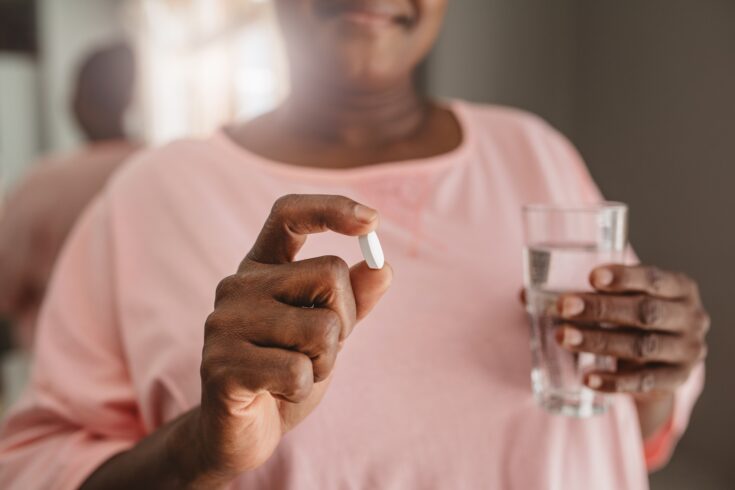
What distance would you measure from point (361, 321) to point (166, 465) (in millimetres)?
155

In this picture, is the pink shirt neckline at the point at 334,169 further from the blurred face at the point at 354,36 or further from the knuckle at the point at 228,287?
the knuckle at the point at 228,287

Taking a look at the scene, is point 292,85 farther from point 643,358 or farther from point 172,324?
point 643,358

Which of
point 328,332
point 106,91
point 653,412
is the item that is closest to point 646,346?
point 653,412

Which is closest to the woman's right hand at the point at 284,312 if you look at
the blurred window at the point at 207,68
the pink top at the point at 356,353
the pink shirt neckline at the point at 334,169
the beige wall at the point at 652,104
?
the pink top at the point at 356,353

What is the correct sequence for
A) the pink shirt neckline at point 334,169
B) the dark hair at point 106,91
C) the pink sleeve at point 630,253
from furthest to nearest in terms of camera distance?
the dark hair at point 106,91, the pink sleeve at point 630,253, the pink shirt neckline at point 334,169

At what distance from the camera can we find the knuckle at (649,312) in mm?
451

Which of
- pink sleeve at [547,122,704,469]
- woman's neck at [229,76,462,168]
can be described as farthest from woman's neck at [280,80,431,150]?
pink sleeve at [547,122,704,469]

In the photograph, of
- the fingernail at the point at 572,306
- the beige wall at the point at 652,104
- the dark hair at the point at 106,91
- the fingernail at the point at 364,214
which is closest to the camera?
the fingernail at the point at 364,214

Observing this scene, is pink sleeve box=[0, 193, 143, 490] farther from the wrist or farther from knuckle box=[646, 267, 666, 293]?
knuckle box=[646, 267, 666, 293]

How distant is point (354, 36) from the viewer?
0.53 meters

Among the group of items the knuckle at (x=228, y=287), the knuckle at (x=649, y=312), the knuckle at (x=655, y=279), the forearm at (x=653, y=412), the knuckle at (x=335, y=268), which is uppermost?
the knuckle at (x=335, y=268)

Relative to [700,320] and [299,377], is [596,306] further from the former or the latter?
[299,377]

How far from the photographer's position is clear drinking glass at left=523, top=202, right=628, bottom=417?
469 mm

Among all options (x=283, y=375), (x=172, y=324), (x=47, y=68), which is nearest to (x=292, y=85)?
(x=172, y=324)
